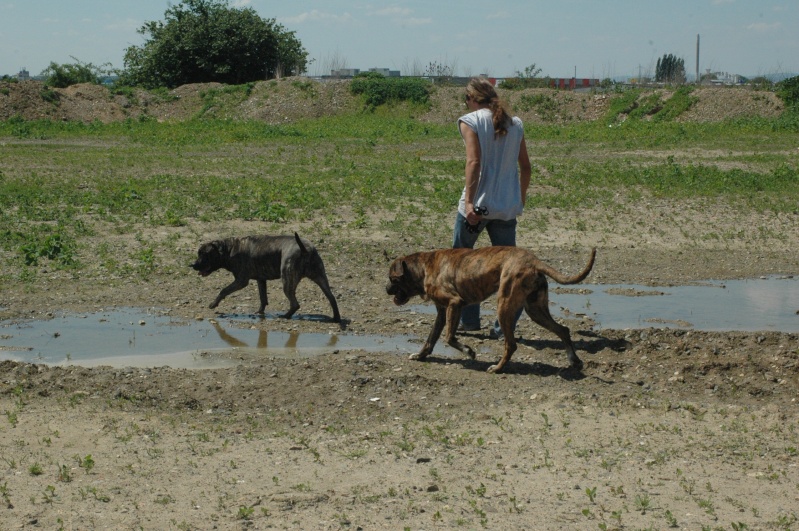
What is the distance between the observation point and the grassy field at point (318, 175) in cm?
1552

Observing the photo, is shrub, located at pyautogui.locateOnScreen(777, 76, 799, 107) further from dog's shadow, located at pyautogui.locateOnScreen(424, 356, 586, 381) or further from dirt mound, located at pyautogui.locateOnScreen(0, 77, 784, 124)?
dog's shadow, located at pyautogui.locateOnScreen(424, 356, 586, 381)

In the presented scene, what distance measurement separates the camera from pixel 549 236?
48.7 feet

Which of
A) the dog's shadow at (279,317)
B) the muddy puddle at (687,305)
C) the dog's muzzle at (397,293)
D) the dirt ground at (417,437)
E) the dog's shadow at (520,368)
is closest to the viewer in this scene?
the dirt ground at (417,437)

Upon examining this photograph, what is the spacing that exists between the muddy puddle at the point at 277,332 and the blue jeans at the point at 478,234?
1.71 feet

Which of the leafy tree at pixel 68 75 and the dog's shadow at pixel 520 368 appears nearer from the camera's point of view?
the dog's shadow at pixel 520 368

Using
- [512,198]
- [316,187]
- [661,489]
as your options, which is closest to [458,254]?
[512,198]

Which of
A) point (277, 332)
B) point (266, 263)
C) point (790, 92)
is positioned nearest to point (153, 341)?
point (277, 332)

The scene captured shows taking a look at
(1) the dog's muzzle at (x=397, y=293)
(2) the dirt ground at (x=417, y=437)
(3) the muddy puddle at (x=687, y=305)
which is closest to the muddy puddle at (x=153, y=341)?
(2) the dirt ground at (x=417, y=437)

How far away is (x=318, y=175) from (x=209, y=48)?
3762 cm

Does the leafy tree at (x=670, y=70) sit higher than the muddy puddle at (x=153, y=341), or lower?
higher

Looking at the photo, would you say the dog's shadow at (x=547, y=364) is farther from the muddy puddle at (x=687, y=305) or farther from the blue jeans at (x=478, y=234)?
the muddy puddle at (x=687, y=305)

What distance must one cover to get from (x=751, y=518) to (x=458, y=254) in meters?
3.80

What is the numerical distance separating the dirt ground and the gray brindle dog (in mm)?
410

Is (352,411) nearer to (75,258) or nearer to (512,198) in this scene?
(512,198)
